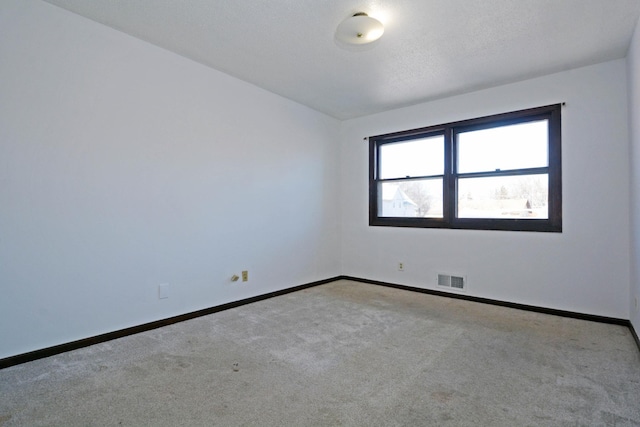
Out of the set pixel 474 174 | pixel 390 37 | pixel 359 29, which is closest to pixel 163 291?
pixel 359 29

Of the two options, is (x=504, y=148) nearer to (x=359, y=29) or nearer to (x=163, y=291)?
(x=359, y=29)

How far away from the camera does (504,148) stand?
3760mm

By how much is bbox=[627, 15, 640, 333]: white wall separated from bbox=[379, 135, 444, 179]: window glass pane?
183 cm

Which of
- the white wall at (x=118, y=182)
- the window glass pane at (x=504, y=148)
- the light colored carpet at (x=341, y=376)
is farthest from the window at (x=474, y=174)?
the white wall at (x=118, y=182)

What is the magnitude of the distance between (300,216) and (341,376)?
8.67ft

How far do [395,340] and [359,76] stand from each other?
2691 mm

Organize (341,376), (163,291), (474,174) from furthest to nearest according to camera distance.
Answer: (474,174) < (163,291) < (341,376)

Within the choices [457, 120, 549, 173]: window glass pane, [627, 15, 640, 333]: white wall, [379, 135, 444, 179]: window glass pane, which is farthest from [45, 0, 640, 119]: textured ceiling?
[379, 135, 444, 179]: window glass pane

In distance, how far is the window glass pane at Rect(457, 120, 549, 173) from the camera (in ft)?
11.6

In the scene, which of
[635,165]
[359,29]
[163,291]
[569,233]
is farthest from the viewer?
[569,233]

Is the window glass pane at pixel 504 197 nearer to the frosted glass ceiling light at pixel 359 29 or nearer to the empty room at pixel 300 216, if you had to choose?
the empty room at pixel 300 216

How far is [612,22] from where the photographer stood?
249 centimetres

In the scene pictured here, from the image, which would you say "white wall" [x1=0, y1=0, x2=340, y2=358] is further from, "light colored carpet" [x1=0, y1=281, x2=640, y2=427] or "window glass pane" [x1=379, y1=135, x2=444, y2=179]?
"window glass pane" [x1=379, y1=135, x2=444, y2=179]

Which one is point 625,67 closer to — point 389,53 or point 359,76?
point 389,53
